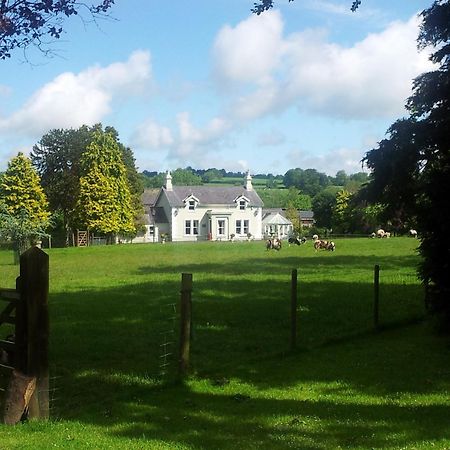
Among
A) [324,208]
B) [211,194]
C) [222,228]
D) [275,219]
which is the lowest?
[222,228]

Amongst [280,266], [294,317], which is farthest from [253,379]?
[280,266]

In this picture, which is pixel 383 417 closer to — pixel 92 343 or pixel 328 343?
pixel 328 343

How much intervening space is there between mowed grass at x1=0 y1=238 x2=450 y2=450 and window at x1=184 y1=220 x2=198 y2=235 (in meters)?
70.3

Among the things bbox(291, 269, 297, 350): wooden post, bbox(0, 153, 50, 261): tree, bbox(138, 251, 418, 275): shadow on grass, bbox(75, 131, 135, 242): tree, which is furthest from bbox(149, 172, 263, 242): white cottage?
bbox(291, 269, 297, 350): wooden post

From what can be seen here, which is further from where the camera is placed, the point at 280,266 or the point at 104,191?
the point at 104,191

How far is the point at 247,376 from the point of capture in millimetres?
8875

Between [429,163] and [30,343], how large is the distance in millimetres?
8139

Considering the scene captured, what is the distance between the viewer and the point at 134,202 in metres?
75.0

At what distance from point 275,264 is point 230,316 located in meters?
17.6

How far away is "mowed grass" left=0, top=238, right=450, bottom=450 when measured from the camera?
621 cm

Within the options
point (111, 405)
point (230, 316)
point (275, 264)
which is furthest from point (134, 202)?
point (111, 405)

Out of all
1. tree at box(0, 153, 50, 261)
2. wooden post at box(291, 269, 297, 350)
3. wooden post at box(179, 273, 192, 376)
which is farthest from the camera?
tree at box(0, 153, 50, 261)

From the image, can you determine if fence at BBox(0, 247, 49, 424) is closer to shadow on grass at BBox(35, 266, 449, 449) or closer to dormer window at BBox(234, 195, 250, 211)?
shadow on grass at BBox(35, 266, 449, 449)

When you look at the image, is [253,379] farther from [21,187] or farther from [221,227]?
[221,227]
